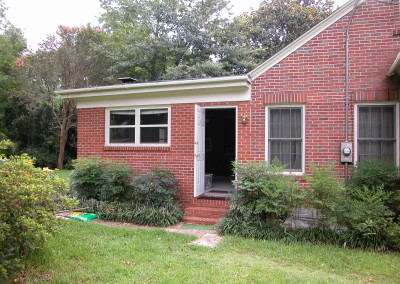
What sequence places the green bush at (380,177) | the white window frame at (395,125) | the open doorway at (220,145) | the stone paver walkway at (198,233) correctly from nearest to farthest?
1. the stone paver walkway at (198,233)
2. the green bush at (380,177)
3. the white window frame at (395,125)
4. the open doorway at (220,145)

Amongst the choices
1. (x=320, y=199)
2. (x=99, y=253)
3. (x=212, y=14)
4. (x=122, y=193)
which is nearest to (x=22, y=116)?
(x=212, y=14)

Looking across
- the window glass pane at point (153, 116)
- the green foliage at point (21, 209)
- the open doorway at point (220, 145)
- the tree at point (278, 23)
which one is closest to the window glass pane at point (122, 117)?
the window glass pane at point (153, 116)

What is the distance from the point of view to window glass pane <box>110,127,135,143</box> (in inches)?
332

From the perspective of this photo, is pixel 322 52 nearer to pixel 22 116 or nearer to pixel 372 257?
pixel 372 257

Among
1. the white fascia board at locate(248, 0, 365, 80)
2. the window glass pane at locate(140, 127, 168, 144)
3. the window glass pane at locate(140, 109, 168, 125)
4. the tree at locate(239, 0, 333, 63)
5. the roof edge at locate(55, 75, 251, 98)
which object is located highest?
the tree at locate(239, 0, 333, 63)

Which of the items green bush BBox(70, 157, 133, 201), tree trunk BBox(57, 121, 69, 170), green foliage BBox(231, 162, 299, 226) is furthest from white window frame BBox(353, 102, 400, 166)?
tree trunk BBox(57, 121, 69, 170)

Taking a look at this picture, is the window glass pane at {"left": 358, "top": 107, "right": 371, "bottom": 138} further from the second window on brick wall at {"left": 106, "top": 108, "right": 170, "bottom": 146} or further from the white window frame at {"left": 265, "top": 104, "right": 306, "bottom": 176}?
the second window on brick wall at {"left": 106, "top": 108, "right": 170, "bottom": 146}

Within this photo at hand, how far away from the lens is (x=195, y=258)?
4.66 metres

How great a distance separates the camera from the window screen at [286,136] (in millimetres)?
6988

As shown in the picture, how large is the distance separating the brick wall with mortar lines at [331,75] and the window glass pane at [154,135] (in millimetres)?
2398

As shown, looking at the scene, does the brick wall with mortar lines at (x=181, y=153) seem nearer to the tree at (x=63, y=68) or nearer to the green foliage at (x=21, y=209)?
the green foliage at (x=21, y=209)

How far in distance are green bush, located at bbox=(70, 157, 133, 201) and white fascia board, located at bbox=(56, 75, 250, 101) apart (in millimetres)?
1864

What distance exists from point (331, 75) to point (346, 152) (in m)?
1.74

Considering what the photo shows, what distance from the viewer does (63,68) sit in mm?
17375
